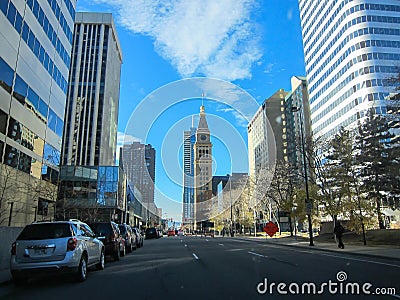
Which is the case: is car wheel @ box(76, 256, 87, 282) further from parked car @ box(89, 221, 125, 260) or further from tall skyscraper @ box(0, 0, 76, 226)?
tall skyscraper @ box(0, 0, 76, 226)

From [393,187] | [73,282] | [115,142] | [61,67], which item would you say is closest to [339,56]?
[393,187]

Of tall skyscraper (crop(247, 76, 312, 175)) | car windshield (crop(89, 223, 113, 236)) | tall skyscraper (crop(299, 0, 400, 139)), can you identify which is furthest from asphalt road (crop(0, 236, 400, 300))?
tall skyscraper (crop(247, 76, 312, 175))

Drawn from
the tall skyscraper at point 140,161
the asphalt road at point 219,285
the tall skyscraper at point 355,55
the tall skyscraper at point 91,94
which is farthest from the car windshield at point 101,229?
the tall skyscraper at point 91,94

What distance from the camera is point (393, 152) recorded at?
26469mm

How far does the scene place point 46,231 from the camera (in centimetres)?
940

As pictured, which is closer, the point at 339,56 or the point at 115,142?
the point at 339,56

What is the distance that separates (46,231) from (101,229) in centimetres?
679

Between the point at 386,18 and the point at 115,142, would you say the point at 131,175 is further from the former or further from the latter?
the point at 115,142

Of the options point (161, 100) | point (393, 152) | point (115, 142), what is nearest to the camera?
point (161, 100)

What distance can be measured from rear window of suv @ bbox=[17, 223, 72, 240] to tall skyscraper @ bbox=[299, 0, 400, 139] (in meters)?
63.8

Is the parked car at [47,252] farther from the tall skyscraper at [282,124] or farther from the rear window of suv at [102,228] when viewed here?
the tall skyscraper at [282,124]

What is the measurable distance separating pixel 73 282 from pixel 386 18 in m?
85.9

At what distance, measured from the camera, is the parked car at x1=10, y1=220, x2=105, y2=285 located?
29.1 feet

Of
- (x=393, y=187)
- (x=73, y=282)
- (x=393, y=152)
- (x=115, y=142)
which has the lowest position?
(x=73, y=282)
